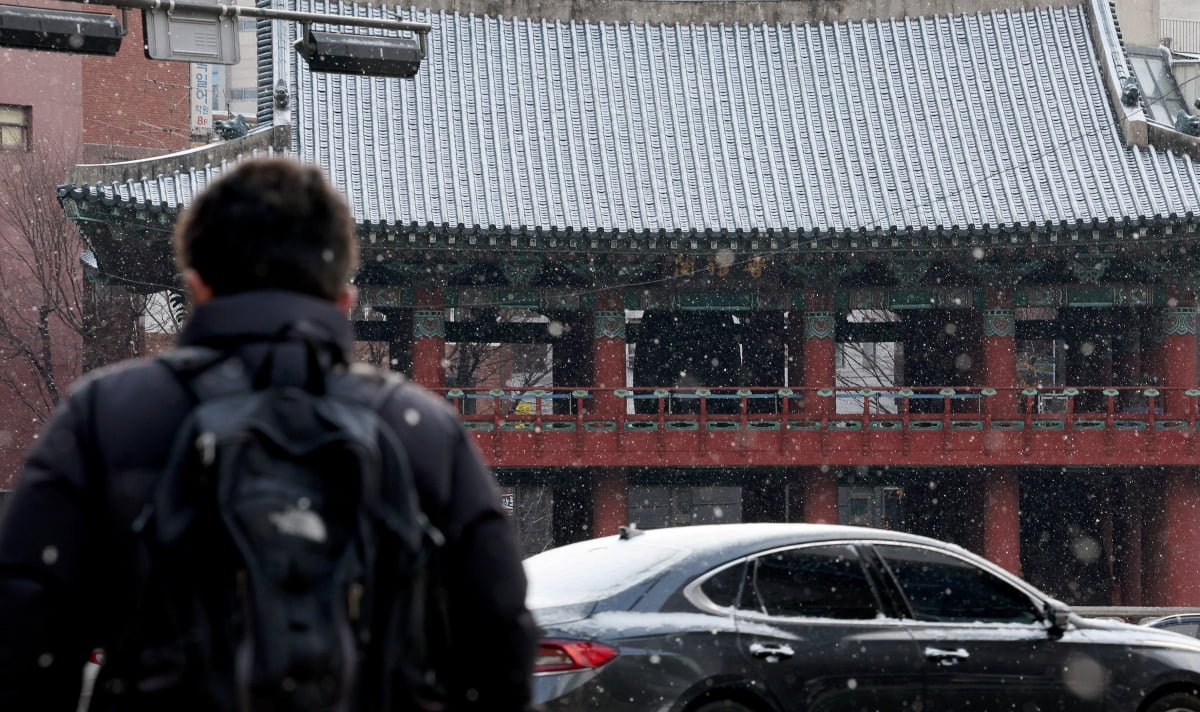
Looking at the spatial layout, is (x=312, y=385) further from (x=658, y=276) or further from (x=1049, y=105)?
(x=1049, y=105)

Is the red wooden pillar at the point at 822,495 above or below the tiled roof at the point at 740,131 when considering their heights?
below

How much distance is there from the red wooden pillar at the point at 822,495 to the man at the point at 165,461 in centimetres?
1785

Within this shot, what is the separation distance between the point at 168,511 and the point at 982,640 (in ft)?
17.4

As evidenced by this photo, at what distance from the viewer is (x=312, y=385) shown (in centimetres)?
229

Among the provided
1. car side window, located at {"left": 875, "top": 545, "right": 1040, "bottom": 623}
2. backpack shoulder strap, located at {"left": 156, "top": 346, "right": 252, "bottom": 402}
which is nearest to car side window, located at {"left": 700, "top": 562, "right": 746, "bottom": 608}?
car side window, located at {"left": 875, "top": 545, "right": 1040, "bottom": 623}

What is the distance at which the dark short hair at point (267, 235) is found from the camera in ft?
7.82

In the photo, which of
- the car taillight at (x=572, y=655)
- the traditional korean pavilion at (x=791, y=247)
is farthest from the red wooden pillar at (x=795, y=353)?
the car taillight at (x=572, y=655)

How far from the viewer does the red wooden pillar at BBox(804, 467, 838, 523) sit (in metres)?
20.0

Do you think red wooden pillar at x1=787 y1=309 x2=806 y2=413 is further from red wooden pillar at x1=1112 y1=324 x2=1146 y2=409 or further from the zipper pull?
the zipper pull

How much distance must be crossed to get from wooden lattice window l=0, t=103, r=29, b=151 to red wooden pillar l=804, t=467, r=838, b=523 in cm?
1705

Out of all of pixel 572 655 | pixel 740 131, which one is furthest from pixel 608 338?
pixel 572 655

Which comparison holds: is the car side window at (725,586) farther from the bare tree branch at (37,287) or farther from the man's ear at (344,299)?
the bare tree branch at (37,287)

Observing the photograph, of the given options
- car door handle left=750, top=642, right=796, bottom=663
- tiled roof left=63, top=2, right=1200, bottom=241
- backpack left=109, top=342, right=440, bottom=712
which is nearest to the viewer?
backpack left=109, top=342, right=440, bottom=712

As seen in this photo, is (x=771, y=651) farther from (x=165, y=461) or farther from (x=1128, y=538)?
(x=1128, y=538)
